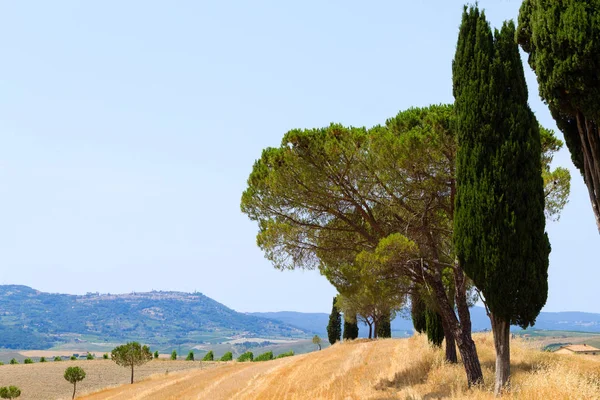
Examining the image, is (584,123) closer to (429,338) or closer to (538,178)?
(538,178)

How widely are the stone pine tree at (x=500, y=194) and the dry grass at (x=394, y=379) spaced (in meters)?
2.20

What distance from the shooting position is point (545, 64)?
11266 millimetres

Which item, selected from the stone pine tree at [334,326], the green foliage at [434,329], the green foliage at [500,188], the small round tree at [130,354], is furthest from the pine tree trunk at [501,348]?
the stone pine tree at [334,326]

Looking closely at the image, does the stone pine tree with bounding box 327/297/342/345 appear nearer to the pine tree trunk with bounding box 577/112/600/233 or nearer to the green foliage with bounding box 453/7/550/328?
the green foliage with bounding box 453/7/550/328

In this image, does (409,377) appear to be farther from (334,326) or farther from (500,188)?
(334,326)

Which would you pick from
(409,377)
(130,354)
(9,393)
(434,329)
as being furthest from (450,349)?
(9,393)

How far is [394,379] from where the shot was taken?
20828 mm

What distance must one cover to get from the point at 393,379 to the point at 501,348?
23.7 feet

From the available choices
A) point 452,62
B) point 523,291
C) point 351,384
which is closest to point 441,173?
point 452,62

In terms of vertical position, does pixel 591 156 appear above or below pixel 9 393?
above

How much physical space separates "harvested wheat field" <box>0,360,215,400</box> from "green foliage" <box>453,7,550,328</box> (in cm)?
3205

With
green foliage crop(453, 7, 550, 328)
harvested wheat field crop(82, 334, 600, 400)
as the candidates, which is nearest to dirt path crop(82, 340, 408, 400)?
harvested wheat field crop(82, 334, 600, 400)

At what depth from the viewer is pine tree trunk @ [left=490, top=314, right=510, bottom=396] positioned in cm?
1428

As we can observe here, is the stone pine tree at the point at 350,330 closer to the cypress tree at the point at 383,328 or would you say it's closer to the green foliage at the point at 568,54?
the cypress tree at the point at 383,328
